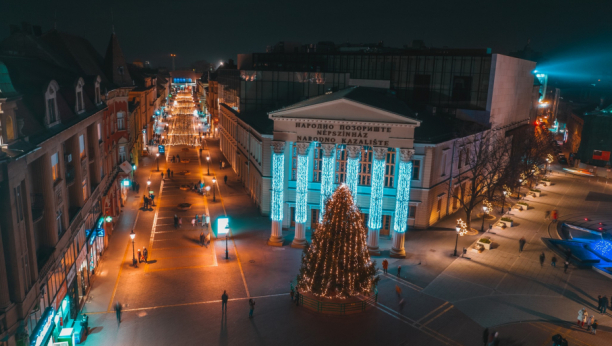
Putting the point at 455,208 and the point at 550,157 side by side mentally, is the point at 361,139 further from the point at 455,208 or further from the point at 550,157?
the point at 550,157

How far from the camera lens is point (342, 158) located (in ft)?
141

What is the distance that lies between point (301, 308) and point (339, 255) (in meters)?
4.33

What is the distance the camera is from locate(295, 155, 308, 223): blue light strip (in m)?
38.6

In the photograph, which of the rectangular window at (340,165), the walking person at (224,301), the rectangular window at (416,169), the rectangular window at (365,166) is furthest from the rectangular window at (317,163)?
the walking person at (224,301)

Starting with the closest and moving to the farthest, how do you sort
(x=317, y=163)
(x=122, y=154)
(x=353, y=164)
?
(x=353, y=164) → (x=317, y=163) → (x=122, y=154)

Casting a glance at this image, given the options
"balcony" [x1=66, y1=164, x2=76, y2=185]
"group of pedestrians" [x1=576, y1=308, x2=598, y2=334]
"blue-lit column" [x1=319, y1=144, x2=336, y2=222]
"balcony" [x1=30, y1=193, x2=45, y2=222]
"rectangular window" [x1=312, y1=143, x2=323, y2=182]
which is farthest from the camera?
"rectangular window" [x1=312, y1=143, x2=323, y2=182]

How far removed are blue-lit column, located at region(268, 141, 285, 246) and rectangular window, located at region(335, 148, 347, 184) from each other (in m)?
5.52

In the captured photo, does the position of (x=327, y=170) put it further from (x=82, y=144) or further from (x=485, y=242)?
(x=82, y=144)

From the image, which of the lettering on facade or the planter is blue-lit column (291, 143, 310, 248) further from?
the planter

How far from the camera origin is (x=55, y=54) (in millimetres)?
38156

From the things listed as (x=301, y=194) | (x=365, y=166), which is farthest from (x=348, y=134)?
(x=365, y=166)

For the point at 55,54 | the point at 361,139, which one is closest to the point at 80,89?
the point at 55,54

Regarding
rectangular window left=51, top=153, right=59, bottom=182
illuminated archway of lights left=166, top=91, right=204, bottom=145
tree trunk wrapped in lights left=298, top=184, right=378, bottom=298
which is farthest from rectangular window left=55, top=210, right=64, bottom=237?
illuminated archway of lights left=166, top=91, right=204, bottom=145

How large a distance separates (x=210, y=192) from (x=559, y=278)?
3945 centimetres
